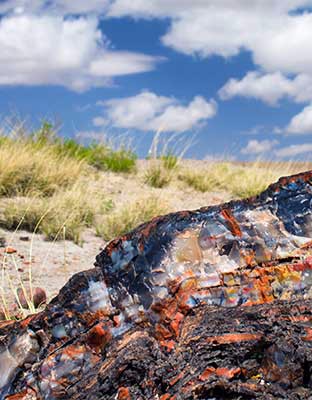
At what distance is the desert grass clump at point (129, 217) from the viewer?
8547 millimetres

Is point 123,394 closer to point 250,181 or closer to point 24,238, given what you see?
point 24,238

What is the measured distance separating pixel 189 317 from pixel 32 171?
27.6ft

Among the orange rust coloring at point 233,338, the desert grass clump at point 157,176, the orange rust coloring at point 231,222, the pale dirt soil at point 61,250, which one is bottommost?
the pale dirt soil at point 61,250

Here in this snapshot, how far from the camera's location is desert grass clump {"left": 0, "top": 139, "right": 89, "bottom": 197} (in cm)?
995

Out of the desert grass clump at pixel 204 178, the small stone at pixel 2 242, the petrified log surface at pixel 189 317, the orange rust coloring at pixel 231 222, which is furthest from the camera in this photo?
the desert grass clump at pixel 204 178

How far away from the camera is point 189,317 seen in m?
2.39

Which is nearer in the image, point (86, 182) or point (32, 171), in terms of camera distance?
point (32, 171)

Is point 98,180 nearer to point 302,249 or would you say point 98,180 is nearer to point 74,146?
point 74,146

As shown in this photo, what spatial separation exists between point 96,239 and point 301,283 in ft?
19.9

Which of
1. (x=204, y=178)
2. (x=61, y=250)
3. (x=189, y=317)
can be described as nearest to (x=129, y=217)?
(x=61, y=250)

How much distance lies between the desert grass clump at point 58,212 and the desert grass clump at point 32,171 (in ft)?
0.72

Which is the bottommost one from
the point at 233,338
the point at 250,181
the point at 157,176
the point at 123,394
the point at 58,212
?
the point at 58,212

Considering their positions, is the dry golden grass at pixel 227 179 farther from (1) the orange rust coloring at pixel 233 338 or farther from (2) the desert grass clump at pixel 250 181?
(1) the orange rust coloring at pixel 233 338

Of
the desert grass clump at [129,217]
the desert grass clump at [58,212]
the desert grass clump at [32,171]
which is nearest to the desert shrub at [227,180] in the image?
the desert grass clump at [32,171]
